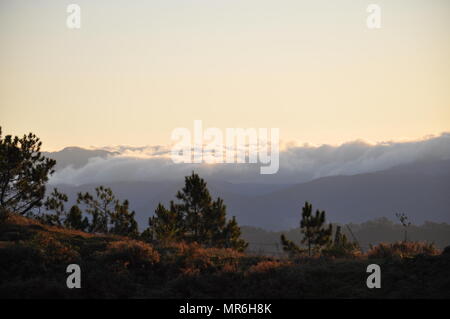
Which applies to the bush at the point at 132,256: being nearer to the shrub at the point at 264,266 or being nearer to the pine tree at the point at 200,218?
the shrub at the point at 264,266

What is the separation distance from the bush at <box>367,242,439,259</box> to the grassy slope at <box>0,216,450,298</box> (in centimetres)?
158

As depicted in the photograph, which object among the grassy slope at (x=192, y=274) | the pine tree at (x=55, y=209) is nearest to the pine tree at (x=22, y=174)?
the pine tree at (x=55, y=209)

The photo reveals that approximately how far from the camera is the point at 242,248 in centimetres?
5325

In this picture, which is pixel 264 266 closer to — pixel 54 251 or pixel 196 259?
pixel 196 259

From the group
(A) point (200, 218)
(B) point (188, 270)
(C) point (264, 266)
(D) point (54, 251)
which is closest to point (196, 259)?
(B) point (188, 270)

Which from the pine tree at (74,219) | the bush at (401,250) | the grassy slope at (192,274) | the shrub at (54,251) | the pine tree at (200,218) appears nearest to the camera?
the grassy slope at (192,274)

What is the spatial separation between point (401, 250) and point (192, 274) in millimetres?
10570

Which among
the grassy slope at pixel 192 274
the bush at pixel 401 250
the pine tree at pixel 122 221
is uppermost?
the pine tree at pixel 122 221

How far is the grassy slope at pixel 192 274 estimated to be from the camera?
2105 centimetres

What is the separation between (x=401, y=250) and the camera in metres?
27.3

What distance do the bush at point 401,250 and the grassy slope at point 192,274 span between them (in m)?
1.58

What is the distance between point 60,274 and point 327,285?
415 inches

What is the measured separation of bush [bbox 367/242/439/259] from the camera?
25.9 metres
